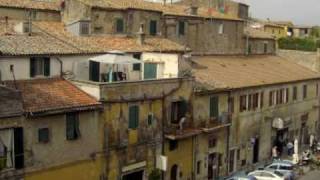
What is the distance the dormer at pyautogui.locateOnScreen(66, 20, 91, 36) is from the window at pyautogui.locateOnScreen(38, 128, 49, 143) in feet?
34.8

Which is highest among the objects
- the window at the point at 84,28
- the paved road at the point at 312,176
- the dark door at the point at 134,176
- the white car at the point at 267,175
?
the window at the point at 84,28

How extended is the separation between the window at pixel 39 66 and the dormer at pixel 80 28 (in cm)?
631

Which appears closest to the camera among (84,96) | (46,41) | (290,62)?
(84,96)

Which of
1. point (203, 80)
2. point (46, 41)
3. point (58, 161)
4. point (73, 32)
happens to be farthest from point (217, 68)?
point (58, 161)

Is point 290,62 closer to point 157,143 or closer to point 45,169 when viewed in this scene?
point 157,143

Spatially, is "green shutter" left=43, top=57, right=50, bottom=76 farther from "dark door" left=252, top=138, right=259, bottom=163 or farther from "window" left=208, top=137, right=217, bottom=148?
"dark door" left=252, top=138, right=259, bottom=163

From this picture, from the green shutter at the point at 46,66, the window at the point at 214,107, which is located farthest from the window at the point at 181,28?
the green shutter at the point at 46,66

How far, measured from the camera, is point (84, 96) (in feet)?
96.7

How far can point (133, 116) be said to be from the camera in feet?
103

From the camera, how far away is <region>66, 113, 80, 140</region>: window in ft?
92.0

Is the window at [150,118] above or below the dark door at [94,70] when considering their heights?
below

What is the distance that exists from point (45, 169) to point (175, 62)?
37.5 ft

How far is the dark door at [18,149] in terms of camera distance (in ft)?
84.6

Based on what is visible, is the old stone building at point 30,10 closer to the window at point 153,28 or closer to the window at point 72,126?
the window at point 153,28
